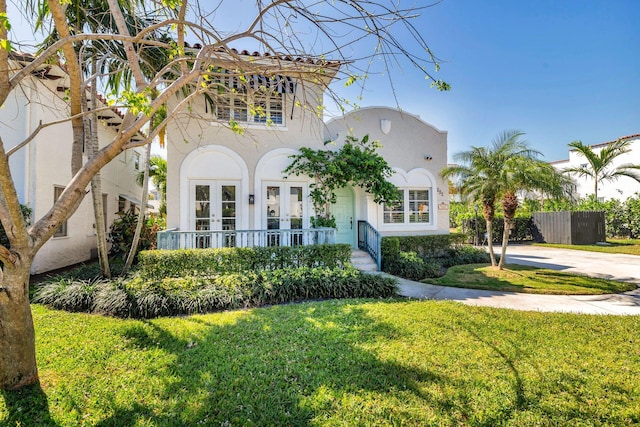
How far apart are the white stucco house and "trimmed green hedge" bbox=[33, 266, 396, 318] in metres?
2.16

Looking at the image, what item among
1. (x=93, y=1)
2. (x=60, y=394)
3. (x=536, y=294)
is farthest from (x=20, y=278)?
(x=536, y=294)

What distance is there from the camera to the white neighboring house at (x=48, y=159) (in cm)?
1044

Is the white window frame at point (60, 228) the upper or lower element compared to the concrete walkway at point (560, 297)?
upper

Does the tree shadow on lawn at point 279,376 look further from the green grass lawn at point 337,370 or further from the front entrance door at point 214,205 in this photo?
the front entrance door at point 214,205

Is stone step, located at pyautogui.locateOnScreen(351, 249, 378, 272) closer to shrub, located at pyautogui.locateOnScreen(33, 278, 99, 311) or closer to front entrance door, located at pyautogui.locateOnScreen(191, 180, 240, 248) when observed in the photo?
front entrance door, located at pyautogui.locateOnScreen(191, 180, 240, 248)

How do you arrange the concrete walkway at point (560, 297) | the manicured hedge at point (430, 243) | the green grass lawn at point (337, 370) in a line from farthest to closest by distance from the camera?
the manicured hedge at point (430, 243) < the concrete walkway at point (560, 297) < the green grass lawn at point (337, 370)

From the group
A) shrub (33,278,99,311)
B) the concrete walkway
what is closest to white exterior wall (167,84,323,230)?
shrub (33,278,99,311)

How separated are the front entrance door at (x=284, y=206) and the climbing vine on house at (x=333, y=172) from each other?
60cm

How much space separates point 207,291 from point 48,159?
31.9 ft

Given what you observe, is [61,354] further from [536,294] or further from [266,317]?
[536,294]

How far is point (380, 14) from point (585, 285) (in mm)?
10547

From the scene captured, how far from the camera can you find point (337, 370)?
14.3 ft

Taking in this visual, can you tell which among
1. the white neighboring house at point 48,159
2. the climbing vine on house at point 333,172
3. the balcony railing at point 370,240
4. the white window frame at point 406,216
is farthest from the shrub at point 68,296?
the white window frame at point 406,216

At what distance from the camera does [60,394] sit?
3801 millimetres
